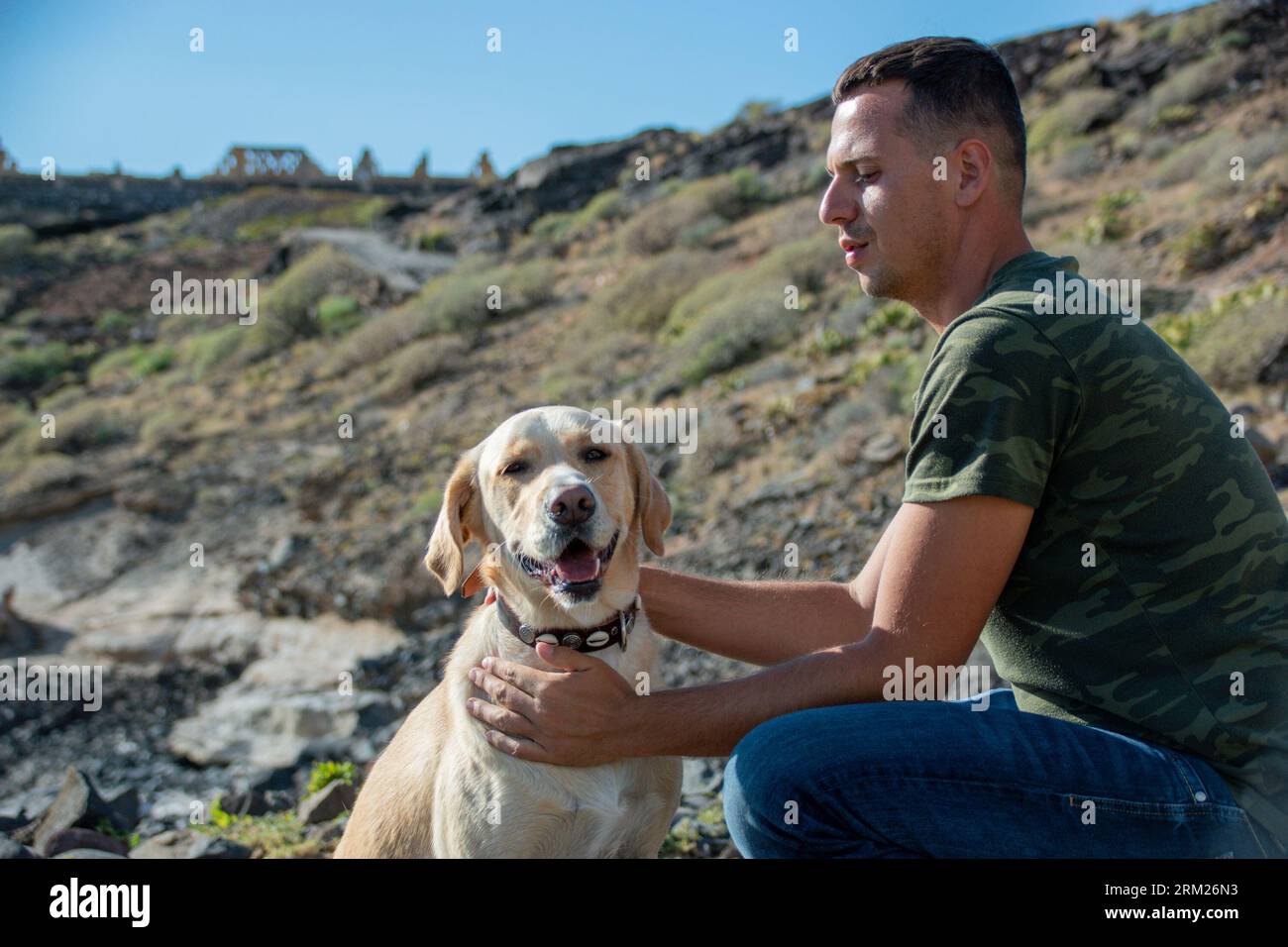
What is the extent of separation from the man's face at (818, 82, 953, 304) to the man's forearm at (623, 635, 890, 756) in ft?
3.54

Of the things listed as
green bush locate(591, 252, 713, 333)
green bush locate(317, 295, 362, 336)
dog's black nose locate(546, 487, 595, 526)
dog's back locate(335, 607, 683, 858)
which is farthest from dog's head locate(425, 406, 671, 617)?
green bush locate(317, 295, 362, 336)

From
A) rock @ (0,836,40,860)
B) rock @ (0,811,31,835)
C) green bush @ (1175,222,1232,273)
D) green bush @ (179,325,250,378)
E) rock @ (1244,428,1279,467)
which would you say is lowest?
rock @ (0,811,31,835)

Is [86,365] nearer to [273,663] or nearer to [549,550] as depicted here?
[273,663]

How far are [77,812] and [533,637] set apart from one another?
3.03 m

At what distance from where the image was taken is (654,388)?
1277 cm

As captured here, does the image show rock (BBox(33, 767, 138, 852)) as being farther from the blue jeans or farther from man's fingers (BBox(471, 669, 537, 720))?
the blue jeans

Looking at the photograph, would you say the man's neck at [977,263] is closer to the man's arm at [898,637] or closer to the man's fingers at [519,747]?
the man's arm at [898,637]

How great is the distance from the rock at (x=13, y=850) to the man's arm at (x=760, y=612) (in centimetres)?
263

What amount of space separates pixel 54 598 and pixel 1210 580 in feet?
38.5

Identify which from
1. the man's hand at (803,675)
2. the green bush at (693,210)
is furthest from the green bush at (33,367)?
the man's hand at (803,675)

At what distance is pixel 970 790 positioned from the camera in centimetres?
256

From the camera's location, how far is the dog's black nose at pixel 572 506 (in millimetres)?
2930

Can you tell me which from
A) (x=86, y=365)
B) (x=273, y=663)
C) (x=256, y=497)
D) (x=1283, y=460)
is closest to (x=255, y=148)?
(x=86, y=365)

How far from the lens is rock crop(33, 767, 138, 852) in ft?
15.7
